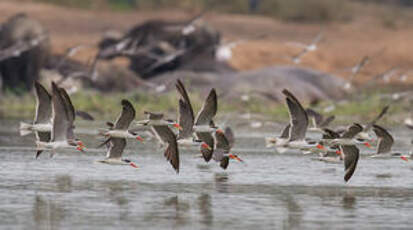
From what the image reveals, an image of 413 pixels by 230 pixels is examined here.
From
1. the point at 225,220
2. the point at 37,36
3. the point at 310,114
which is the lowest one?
the point at 225,220

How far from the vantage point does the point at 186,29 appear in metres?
29.5

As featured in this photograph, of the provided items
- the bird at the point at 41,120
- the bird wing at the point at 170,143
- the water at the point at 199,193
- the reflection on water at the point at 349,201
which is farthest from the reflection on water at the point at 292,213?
the bird at the point at 41,120

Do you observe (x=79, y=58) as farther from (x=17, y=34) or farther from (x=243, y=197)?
(x=243, y=197)

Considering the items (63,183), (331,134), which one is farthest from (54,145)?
(331,134)

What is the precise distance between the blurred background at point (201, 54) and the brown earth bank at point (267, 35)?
49mm

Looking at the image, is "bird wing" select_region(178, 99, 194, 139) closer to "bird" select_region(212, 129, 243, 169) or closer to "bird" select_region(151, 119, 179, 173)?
"bird" select_region(151, 119, 179, 173)

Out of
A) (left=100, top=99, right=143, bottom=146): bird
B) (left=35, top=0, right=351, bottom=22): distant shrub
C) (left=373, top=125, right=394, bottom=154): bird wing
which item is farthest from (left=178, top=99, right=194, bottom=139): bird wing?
(left=35, top=0, right=351, bottom=22): distant shrub

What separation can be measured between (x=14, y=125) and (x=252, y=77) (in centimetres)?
856

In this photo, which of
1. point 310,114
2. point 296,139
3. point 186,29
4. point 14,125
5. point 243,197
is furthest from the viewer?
point 186,29

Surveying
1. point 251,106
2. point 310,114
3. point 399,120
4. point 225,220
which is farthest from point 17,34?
point 225,220

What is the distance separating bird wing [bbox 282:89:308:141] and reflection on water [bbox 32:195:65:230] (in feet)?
11.4

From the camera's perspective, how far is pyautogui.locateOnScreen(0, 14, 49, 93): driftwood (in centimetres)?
3089

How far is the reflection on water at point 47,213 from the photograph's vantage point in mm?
11922

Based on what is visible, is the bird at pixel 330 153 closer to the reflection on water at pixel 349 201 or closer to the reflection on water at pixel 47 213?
the reflection on water at pixel 349 201
